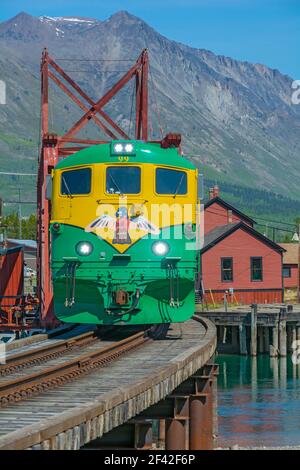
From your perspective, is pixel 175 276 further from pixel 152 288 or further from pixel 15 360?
pixel 15 360

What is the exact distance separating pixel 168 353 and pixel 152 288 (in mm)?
1848

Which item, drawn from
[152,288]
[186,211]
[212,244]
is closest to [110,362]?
[152,288]

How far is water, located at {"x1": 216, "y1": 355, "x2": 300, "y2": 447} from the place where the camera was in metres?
34.3

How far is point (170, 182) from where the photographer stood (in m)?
22.2

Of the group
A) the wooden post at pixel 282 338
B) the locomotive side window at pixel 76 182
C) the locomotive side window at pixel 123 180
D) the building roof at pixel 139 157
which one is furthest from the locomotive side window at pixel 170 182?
the wooden post at pixel 282 338

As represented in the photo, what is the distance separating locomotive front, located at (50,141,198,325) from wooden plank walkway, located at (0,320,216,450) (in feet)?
3.62

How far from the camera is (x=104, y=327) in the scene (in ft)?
80.3

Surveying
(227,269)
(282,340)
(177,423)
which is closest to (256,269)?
(227,269)

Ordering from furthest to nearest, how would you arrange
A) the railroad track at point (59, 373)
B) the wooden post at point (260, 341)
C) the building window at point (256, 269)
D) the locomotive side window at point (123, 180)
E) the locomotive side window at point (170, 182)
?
the building window at point (256, 269), the wooden post at point (260, 341), the locomotive side window at point (170, 182), the locomotive side window at point (123, 180), the railroad track at point (59, 373)

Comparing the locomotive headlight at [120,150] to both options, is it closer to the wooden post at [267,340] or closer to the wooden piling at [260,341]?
the wooden piling at [260,341]

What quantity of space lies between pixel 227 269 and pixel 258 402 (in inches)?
1180

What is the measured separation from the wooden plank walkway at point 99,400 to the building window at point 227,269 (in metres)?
50.5

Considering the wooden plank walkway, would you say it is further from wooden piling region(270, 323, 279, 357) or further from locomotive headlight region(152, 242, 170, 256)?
wooden piling region(270, 323, 279, 357)

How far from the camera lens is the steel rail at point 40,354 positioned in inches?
712
